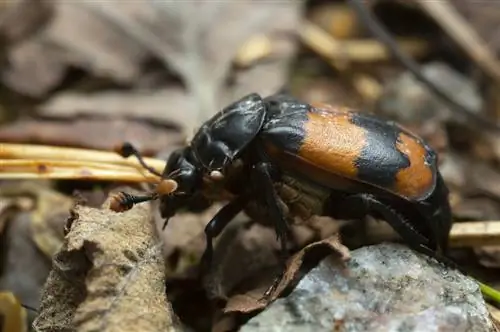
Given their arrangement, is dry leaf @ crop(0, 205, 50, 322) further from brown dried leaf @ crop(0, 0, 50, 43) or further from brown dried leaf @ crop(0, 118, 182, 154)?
brown dried leaf @ crop(0, 0, 50, 43)

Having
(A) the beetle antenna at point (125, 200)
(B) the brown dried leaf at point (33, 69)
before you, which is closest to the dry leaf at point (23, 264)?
(A) the beetle antenna at point (125, 200)

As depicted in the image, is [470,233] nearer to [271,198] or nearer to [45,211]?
[271,198]

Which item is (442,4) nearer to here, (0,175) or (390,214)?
(390,214)

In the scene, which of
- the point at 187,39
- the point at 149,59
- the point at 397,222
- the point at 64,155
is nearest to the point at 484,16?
the point at 187,39

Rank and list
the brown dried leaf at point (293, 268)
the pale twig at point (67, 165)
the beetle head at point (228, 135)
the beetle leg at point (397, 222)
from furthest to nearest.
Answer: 1. the pale twig at point (67, 165)
2. the beetle head at point (228, 135)
3. the beetle leg at point (397, 222)
4. the brown dried leaf at point (293, 268)

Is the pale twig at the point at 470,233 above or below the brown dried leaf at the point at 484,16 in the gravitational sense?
below

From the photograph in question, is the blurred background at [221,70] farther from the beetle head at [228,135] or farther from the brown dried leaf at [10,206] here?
the beetle head at [228,135]
